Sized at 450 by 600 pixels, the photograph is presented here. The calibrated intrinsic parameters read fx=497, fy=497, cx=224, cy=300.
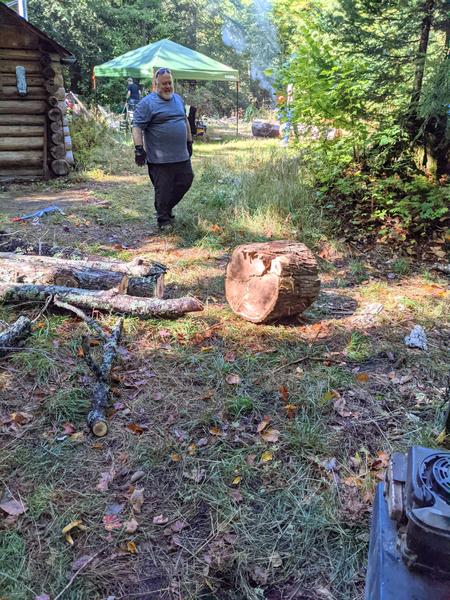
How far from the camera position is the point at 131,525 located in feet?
7.96

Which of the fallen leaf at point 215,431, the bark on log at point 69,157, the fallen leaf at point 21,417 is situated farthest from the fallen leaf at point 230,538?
the bark on log at point 69,157

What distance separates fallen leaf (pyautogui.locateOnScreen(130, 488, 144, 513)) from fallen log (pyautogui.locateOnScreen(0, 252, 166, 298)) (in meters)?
2.36

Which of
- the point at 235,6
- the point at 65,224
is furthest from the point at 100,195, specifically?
the point at 235,6

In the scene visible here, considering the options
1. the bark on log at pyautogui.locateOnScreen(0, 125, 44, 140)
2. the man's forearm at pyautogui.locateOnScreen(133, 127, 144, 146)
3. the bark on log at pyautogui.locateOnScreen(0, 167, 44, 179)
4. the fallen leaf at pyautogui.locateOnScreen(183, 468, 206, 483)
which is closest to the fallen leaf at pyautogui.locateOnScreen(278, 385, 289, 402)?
the fallen leaf at pyautogui.locateOnScreen(183, 468, 206, 483)

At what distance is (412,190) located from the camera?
6.82m

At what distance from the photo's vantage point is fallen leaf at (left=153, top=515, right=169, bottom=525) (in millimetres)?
2461

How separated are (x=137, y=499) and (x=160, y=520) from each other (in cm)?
18

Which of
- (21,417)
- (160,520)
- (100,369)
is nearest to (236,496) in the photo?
(160,520)

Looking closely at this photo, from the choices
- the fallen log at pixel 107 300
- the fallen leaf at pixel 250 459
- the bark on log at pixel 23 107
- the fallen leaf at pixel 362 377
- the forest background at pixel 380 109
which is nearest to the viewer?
the fallen leaf at pixel 250 459

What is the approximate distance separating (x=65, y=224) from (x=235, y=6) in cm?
3474

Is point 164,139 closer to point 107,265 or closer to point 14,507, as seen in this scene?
point 107,265

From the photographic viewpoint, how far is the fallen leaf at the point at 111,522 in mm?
2416

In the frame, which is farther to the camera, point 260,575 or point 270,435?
point 270,435

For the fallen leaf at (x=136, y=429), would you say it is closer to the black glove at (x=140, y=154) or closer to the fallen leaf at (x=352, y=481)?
the fallen leaf at (x=352, y=481)
